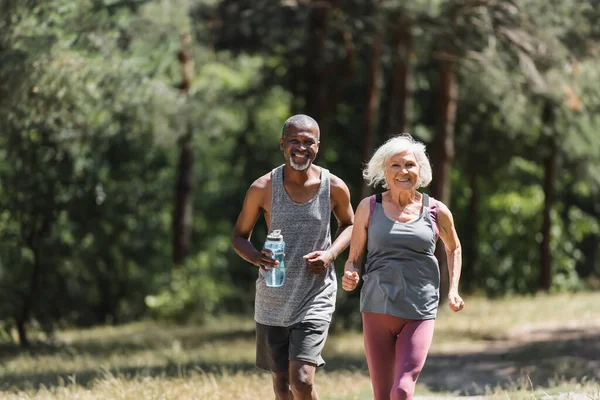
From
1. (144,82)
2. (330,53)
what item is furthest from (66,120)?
(330,53)

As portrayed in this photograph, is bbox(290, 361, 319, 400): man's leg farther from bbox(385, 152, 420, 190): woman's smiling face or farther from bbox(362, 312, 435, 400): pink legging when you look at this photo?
bbox(385, 152, 420, 190): woman's smiling face

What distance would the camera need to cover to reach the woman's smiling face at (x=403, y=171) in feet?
20.0

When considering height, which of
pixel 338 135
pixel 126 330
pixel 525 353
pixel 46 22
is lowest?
pixel 126 330

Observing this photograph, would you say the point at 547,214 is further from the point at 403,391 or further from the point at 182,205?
the point at 403,391

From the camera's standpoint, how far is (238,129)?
2597 cm

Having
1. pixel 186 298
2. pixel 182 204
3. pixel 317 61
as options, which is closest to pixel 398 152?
pixel 317 61

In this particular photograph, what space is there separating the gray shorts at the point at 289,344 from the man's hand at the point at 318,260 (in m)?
0.33

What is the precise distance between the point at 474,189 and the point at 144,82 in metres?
14.0

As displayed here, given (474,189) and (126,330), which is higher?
(474,189)

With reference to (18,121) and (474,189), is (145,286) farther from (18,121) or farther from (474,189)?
(18,121)

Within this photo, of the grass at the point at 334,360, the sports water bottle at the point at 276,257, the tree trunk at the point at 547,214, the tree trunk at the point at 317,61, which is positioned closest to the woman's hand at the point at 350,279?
the sports water bottle at the point at 276,257

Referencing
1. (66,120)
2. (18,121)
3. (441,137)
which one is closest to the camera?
(18,121)

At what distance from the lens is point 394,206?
241 inches

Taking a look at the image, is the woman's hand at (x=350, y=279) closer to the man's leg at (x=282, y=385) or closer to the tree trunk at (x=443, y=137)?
the man's leg at (x=282, y=385)
